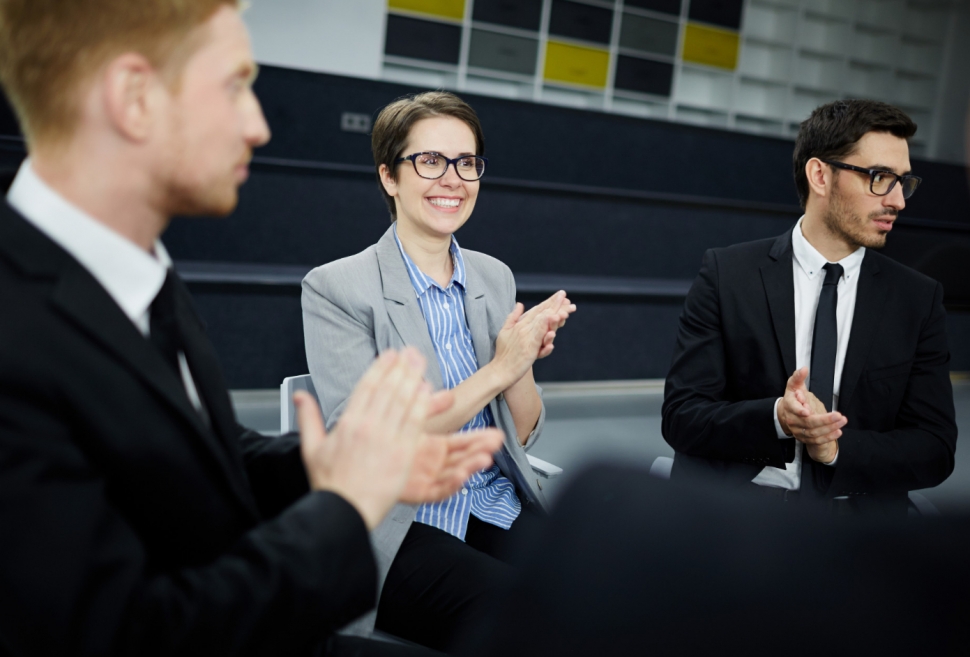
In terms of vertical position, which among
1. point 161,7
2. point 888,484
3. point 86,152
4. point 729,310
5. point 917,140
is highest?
point 917,140

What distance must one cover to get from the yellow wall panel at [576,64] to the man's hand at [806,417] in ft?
21.1

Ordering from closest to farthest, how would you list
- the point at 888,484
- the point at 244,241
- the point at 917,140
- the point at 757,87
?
1. the point at 888,484
2. the point at 244,241
3. the point at 757,87
4. the point at 917,140

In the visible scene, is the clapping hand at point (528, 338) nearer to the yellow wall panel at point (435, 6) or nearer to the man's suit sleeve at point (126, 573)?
the man's suit sleeve at point (126, 573)

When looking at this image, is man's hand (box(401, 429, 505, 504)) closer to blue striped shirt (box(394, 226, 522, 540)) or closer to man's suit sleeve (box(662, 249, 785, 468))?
blue striped shirt (box(394, 226, 522, 540))

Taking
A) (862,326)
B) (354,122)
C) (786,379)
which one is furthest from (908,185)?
(354,122)

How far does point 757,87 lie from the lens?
27.4 feet

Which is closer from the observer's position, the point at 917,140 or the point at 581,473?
the point at 581,473

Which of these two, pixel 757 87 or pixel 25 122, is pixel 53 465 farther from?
pixel 757 87

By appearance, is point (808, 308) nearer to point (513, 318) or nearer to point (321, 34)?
point (513, 318)

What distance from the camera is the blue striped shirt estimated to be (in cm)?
146

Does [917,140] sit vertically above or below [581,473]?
above

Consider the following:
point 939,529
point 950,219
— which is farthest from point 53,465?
point 950,219

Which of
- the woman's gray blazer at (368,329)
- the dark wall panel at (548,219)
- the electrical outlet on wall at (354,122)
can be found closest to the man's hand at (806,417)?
the woman's gray blazer at (368,329)

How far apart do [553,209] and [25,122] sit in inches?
139
